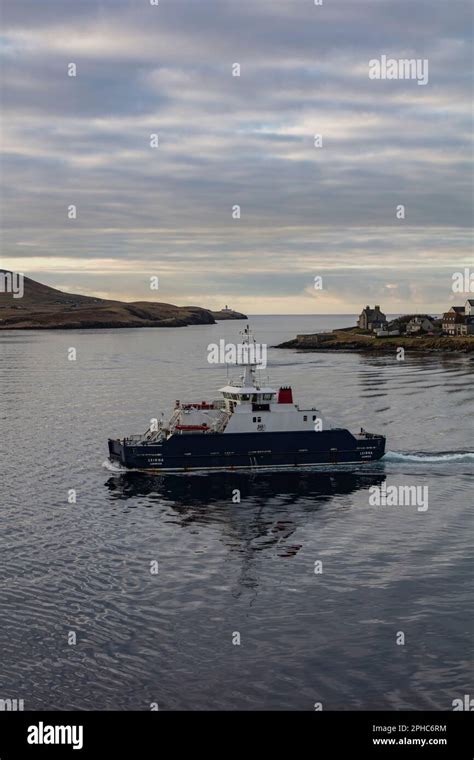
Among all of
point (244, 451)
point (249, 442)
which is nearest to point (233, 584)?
point (244, 451)

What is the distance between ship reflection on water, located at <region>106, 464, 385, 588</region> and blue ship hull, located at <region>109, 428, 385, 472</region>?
0.96 metres

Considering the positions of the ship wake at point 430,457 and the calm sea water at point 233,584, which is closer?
the calm sea water at point 233,584

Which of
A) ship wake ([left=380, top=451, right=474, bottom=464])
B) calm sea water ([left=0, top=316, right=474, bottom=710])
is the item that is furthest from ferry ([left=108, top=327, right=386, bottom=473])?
ship wake ([left=380, top=451, right=474, bottom=464])

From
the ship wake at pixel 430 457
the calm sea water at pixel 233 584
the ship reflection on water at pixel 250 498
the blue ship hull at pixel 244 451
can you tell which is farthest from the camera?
the ship wake at pixel 430 457

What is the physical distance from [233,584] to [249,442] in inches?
963

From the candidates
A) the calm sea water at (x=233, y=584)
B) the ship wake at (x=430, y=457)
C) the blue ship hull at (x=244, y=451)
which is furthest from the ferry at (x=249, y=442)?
the ship wake at (x=430, y=457)

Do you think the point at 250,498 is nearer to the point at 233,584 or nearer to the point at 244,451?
the point at 244,451

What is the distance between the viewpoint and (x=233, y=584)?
120ft

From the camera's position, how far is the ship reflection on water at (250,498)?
4394 centimetres

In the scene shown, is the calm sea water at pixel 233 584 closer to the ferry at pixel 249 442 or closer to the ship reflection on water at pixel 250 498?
the ship reflection on water at pixel 250 498

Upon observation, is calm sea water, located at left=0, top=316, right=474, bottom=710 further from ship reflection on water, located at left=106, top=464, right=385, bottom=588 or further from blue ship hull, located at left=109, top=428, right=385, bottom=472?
blue ship hull, located at left=109, top=428, right=385, bottom=472

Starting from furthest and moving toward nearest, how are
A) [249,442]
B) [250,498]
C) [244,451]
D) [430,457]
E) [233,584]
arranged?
[430,457], [249,442], [244,451], [250,498], [233,584]

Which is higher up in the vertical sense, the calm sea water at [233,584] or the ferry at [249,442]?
the ferry at [249,442]
